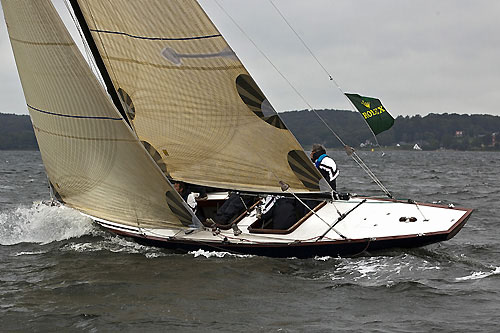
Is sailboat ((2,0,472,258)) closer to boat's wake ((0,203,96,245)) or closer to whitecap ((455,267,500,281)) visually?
whitecap ((455,267,500,281))

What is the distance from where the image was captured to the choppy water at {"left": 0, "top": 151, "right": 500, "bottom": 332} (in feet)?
22.4

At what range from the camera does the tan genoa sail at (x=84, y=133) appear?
30.3ft

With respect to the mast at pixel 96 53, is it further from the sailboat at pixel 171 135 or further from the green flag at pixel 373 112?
the green flag at pixel 373 112

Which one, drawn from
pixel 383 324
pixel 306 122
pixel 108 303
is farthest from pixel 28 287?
pixel 306 122

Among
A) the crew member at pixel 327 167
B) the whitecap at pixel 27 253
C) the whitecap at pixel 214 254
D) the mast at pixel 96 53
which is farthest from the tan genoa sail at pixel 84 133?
the crew member at pixel 327 167

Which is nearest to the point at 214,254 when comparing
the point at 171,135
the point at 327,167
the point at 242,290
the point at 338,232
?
the point at 242,290

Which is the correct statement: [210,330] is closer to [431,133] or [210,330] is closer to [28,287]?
[28,287]

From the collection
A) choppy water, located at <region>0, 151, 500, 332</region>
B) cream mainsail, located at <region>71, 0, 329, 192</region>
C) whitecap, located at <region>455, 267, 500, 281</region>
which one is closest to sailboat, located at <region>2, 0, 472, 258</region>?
cream mainsail, located at <region>71, 0, 329, 192</region>

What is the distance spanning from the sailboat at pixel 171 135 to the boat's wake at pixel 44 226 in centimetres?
191

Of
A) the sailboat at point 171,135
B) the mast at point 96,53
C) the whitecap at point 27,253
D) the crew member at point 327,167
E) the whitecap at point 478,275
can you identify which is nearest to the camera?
the whitecap at point 478,275

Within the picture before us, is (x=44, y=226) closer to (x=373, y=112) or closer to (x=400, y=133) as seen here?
(x=373, y=112)

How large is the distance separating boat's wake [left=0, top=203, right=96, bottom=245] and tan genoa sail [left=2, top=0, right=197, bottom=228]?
1.93 m

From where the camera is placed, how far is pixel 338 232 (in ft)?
29.9

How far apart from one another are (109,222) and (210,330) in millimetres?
4358
